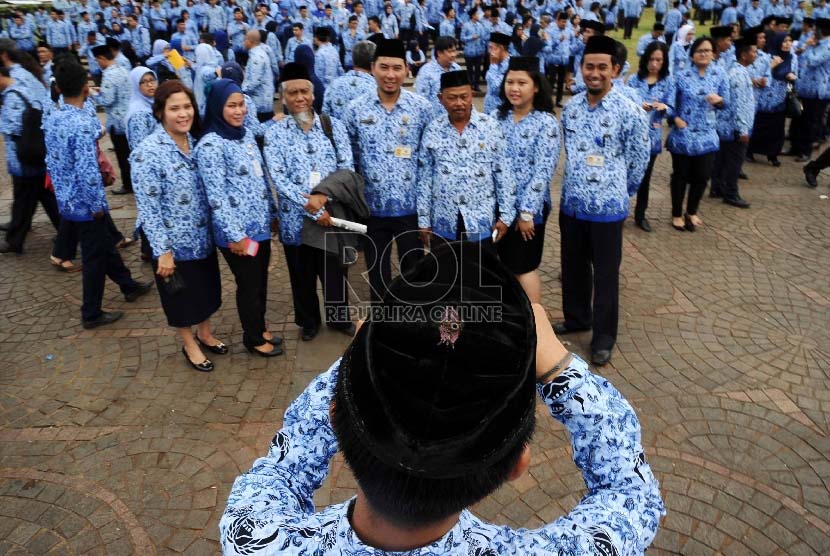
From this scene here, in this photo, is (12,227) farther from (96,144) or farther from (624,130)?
(624,130)

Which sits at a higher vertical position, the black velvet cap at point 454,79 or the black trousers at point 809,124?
the black velvet cap at point 454,79

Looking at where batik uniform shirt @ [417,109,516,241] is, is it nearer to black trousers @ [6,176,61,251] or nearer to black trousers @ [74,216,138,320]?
black trousers @ [74,216,138,320]

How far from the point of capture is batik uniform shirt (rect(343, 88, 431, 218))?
15.3 feet

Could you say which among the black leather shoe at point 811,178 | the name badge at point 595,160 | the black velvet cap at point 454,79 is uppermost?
the black velvet cap at point 454,79

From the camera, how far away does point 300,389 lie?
4.31 m

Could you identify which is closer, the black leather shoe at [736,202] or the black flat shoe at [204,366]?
the black flat shoe at [204,366]

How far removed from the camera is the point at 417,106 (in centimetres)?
474

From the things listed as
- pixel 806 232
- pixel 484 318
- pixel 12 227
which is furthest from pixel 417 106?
pixel 806 232

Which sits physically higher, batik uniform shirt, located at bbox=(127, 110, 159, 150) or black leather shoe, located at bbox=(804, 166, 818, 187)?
batik uniform shirt, located at bbox=(127, 110, 159, 150)

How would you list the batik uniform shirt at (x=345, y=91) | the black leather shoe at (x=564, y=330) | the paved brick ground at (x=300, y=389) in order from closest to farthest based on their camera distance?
the paved brick ground at (x=300, y=389), the black leather shoe at (x=564, y=330), the batik uniform shirt at (x=345, y=91)

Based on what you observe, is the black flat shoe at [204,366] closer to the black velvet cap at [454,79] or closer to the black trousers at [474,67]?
the black velvet cap at [454,79]

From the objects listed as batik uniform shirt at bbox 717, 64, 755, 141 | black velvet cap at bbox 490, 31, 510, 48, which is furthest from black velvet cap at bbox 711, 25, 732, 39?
black velvet cap at bbox 490, 31, 510, 48

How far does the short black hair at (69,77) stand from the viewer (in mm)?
4770

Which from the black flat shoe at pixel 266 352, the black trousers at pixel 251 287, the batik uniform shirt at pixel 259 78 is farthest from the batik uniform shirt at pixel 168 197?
the batik uniform shirt at pixel 259 78
